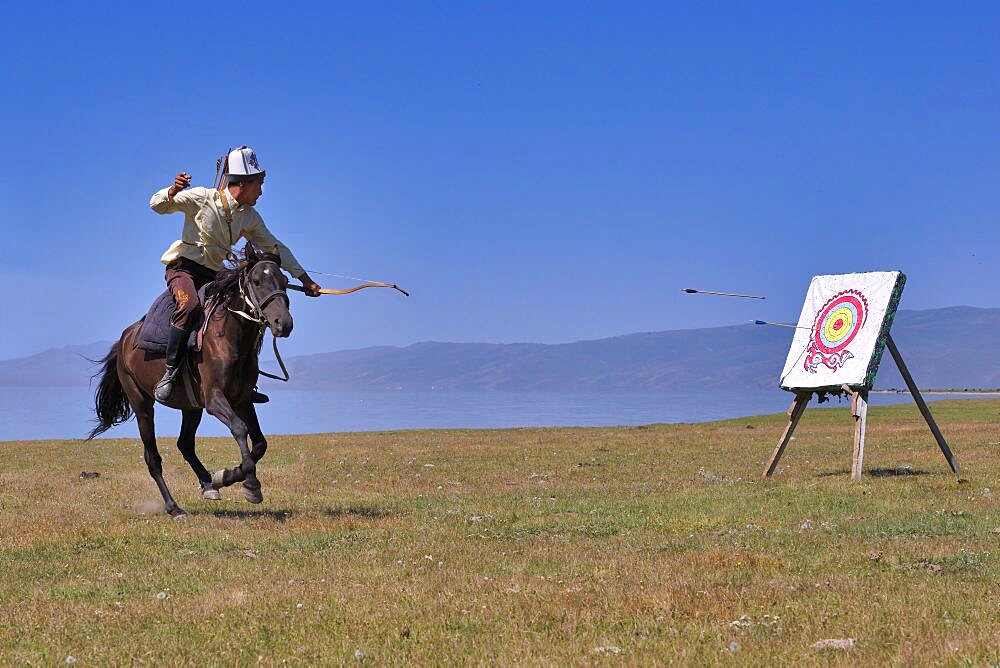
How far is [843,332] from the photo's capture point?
88.5 feet

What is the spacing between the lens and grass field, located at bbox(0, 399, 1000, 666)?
9695 millimetres

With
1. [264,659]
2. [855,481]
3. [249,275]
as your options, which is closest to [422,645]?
[264,659]

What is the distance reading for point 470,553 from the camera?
14.6m

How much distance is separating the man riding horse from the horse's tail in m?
3.30

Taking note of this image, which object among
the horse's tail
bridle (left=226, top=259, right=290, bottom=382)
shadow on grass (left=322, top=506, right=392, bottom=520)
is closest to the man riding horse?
bridle (left=226, top=259, right=290, bottom=382)

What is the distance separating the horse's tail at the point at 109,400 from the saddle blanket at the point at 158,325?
9.78 feet

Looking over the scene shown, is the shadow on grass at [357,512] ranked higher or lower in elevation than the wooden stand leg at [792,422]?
lower

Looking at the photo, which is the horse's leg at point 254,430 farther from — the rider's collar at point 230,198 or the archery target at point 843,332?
the archery target at point 843,332

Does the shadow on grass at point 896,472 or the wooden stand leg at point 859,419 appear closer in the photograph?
the wooden stand leg at point 859,419

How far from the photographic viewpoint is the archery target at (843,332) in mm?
25891

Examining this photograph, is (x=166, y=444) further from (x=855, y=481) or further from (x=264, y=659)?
(x=264, y=659)

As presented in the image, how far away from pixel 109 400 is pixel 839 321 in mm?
→ 17449

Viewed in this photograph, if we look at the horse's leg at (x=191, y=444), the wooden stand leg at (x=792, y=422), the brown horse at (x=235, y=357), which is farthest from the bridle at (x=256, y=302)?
the wooden stand leg at (x=792, y=422)

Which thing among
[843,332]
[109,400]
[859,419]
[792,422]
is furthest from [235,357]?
[843,332]
